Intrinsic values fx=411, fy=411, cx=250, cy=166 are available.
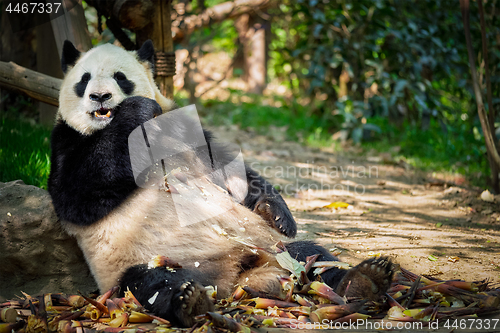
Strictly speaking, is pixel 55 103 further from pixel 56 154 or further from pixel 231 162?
pixel 231 162

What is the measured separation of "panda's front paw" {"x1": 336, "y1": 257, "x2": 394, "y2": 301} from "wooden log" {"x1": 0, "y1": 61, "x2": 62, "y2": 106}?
2688mm

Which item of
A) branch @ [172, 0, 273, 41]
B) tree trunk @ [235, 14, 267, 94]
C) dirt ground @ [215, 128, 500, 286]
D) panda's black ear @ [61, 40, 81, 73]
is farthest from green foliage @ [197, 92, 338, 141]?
panda's black ear @ [61, 40, 81, 73]

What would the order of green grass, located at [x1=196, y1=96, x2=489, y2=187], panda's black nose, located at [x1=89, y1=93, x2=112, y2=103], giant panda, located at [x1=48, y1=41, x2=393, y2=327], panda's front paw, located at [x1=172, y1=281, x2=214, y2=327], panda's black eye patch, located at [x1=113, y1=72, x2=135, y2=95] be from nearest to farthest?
panda's front paw, located at [x1=172, y1=281, x2=214, y2=327]
giant panda, located at [x1=48, y1=41, x2=393, y2=327]
panda's black nose, located at [x1=89, y1=93, x2=112, y2=103]
panda's black eye patch, located at [x1=113, y1=72, x2=135, y2=95]
green grass, located at [x1=196, y1=96, x2=489, y2=187]

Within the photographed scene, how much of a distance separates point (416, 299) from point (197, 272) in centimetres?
116

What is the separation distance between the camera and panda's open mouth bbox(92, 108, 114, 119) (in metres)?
2.50

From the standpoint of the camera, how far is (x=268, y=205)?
2.75 m

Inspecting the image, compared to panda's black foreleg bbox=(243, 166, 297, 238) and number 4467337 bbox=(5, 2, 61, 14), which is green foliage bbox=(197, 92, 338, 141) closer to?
number 4467337 bbox=(5, 2, 61, 14)

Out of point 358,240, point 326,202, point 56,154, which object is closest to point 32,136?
point 56,154

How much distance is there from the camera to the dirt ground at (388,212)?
2750mm

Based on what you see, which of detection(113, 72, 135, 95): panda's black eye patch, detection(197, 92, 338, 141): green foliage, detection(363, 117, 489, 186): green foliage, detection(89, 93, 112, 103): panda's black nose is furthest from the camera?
detection(197, 92, 338, 141): green foliage

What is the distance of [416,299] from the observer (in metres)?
2.14

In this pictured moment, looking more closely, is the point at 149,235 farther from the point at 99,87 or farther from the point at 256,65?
the point at 256,65

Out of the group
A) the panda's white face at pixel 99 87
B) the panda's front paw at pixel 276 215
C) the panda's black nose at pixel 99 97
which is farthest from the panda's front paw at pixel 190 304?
the panda's black nose at pixel 99 97

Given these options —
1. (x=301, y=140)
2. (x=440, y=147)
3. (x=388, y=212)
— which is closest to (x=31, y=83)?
(x=388, y=212)
